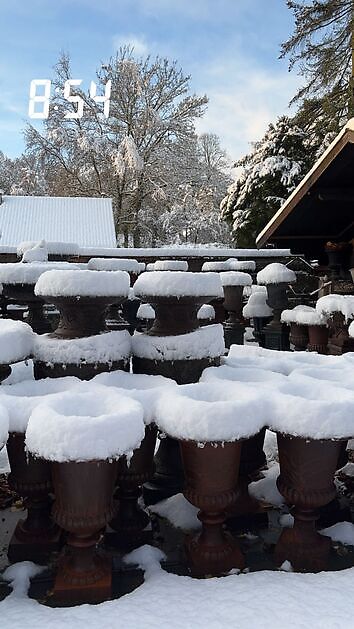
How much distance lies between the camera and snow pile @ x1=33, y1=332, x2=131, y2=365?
93.0 inches

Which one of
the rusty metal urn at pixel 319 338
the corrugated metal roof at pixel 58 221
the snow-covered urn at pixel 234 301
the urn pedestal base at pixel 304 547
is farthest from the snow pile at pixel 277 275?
the corrugated metal roof at pixel 58 221

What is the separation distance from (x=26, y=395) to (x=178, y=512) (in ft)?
→ 3.06

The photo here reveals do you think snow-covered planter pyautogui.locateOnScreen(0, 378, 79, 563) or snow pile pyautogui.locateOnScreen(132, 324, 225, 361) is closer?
snow-covered planter pyautogui.locateOnScreen(0, 378, 79, 563)

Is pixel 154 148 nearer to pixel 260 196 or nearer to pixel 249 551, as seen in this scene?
pixel 260 196

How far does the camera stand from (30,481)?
2102mm

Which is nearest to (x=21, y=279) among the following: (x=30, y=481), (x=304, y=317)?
(x=30, y=481)

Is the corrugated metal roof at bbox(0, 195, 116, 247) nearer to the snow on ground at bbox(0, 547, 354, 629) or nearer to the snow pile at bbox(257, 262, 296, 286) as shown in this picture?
the snow pile at bbox(257, 262, 296, 286)

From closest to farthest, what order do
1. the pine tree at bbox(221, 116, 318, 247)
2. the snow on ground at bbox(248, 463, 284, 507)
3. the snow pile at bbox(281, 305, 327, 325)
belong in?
the snow on ground at bbox(248, 463, 284, 507) → the snow pile at bbox(281, 305, 327, 325) → the pine tree at bbox(221, 116, 318, 247)

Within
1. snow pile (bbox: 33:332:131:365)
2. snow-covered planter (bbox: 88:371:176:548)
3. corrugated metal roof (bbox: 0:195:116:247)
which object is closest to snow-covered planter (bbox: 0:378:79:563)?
snow pile (bbox: 33:332:131:365)

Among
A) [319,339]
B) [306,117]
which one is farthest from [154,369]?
[306,117]

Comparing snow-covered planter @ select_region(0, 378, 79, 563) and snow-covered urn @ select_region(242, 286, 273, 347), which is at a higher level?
snow-covered urn @ select_region(242, 286, 273, 347)

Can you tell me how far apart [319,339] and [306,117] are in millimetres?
7668

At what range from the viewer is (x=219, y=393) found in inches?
84.3

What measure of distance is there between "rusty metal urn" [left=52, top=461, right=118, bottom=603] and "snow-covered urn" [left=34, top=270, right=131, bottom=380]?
2.26 feet
